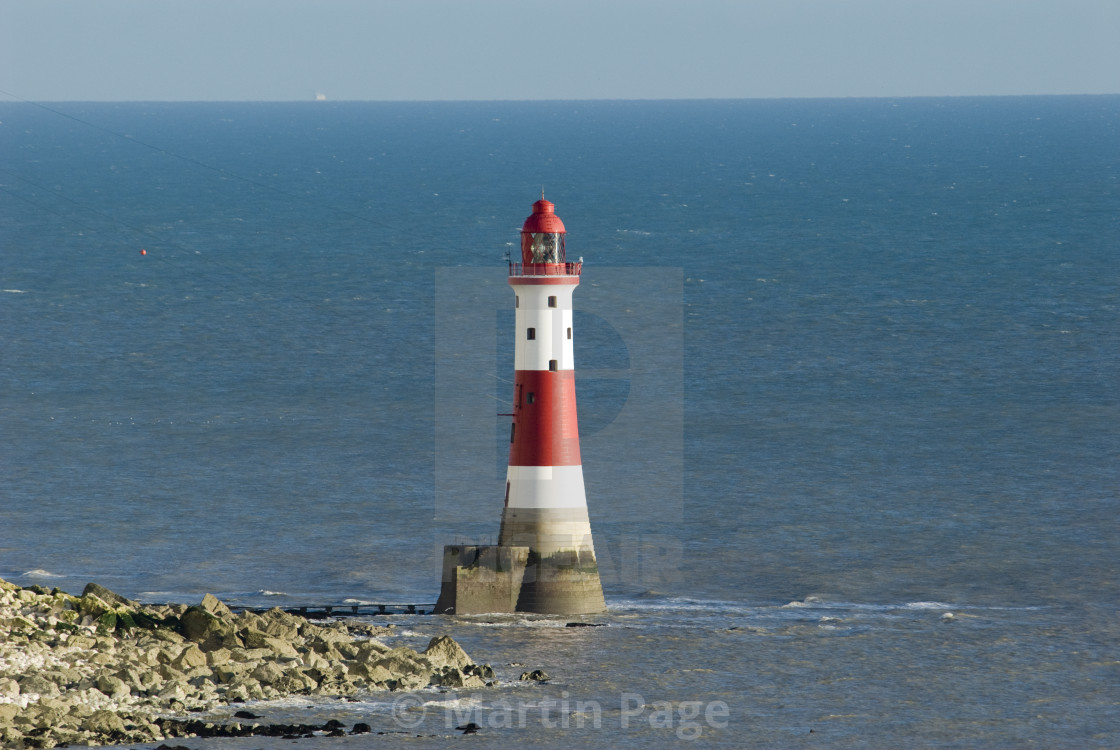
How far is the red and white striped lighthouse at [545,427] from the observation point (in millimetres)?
50500

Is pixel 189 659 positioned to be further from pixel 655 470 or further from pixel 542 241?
pixel 655 470

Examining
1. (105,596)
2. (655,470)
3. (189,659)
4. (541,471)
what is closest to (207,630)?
(189,659)

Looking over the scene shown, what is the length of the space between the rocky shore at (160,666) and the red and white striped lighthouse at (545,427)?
17.3 ft

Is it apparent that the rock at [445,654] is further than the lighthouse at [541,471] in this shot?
No

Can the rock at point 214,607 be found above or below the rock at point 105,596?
below

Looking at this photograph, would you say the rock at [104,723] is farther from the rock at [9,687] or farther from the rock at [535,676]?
the rock at [535,676]

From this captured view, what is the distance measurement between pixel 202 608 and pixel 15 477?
33.2m

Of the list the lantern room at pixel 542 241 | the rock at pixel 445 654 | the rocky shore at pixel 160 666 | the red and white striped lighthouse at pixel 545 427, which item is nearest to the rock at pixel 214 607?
the rocky shore at pixel 160 666

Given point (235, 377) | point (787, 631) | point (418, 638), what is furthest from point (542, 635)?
point (235, 377)

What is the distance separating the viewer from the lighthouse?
50.5m

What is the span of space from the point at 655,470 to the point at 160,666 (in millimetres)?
37293

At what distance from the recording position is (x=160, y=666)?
141 feet

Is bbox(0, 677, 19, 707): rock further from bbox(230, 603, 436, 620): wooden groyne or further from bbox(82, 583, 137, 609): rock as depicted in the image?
bbox(230, 603, 436, 620): wooden groyne

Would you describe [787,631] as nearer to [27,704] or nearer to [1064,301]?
[27,704]
